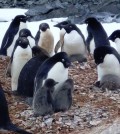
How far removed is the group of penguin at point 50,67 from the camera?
6.10 m

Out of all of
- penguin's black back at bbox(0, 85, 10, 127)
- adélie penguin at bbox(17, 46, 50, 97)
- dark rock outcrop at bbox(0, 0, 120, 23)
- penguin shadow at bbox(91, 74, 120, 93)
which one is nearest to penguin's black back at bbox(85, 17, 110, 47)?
penguin shadow at bbox(91, 74, 120, 93)

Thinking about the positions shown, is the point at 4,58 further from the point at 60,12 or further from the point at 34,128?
the point at 60,12

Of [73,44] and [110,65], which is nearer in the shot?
[110,65]

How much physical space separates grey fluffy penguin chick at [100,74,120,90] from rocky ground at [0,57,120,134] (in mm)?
77

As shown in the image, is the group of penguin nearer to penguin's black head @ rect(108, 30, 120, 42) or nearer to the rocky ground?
penguin's black head @ rect(108, 30, 120, 42)

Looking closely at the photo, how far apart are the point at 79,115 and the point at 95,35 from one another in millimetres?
3741

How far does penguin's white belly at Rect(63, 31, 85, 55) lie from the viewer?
29.7 feet

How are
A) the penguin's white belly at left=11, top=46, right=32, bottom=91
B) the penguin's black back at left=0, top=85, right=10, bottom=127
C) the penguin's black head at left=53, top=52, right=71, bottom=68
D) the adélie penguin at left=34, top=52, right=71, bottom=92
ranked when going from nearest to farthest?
A: the penguin's black back at left=0, top=85, right=10, bottom=127
the adélie penguin at left=34, top=52, right=71, bottom=92
the penguin's black head at left=53, top=52, right=71, bottom=68
the penguin's white belly at left=11, top=46, right=32, bottom=91

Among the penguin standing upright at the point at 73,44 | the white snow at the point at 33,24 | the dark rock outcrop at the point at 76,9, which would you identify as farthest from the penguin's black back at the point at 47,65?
the dark rock outcrop at the point at 76,9

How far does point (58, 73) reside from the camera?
6.67 meters

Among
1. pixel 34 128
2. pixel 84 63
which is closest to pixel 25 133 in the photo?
pixel 34 128

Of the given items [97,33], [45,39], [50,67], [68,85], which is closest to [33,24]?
[97,33]

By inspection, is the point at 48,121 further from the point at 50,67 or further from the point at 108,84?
the point at 108,84

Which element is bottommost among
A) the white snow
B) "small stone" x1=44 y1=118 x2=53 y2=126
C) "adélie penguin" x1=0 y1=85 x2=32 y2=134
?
"small stone" x1=44 y1=118 x2=53 y2=126
